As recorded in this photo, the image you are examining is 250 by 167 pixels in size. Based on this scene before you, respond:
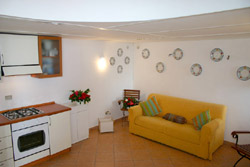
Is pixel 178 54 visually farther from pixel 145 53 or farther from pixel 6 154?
pixel 6 154

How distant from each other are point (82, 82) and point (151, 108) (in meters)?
1.85

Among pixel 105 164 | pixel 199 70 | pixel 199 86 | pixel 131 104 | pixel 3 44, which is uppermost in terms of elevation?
pixel 3 44

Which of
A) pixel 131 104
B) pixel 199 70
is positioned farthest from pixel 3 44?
pixel 199 70

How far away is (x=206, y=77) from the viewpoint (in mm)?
4727

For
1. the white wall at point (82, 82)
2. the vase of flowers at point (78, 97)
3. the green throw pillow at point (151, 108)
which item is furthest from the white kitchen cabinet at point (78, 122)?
the green throw pillow at point (151, 108)

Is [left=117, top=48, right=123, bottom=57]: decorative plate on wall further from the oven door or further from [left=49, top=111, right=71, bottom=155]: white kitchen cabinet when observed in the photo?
the oven door

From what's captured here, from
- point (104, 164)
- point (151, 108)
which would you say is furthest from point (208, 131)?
point (104, 164)

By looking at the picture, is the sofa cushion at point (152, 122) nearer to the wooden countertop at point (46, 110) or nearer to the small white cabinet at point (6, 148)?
the wooden countertop at point (46, 110)

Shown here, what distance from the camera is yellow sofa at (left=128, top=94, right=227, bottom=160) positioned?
3825 millimetres

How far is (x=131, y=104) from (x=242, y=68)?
2717mm

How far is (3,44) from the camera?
3.32 m

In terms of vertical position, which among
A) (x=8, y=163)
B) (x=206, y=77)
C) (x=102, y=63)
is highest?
(x=102, y=63)

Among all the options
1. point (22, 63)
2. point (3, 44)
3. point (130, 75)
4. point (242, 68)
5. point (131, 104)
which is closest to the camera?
point (3, 44)

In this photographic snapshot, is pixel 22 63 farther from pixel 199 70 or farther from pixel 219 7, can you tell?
pixel 199 70
